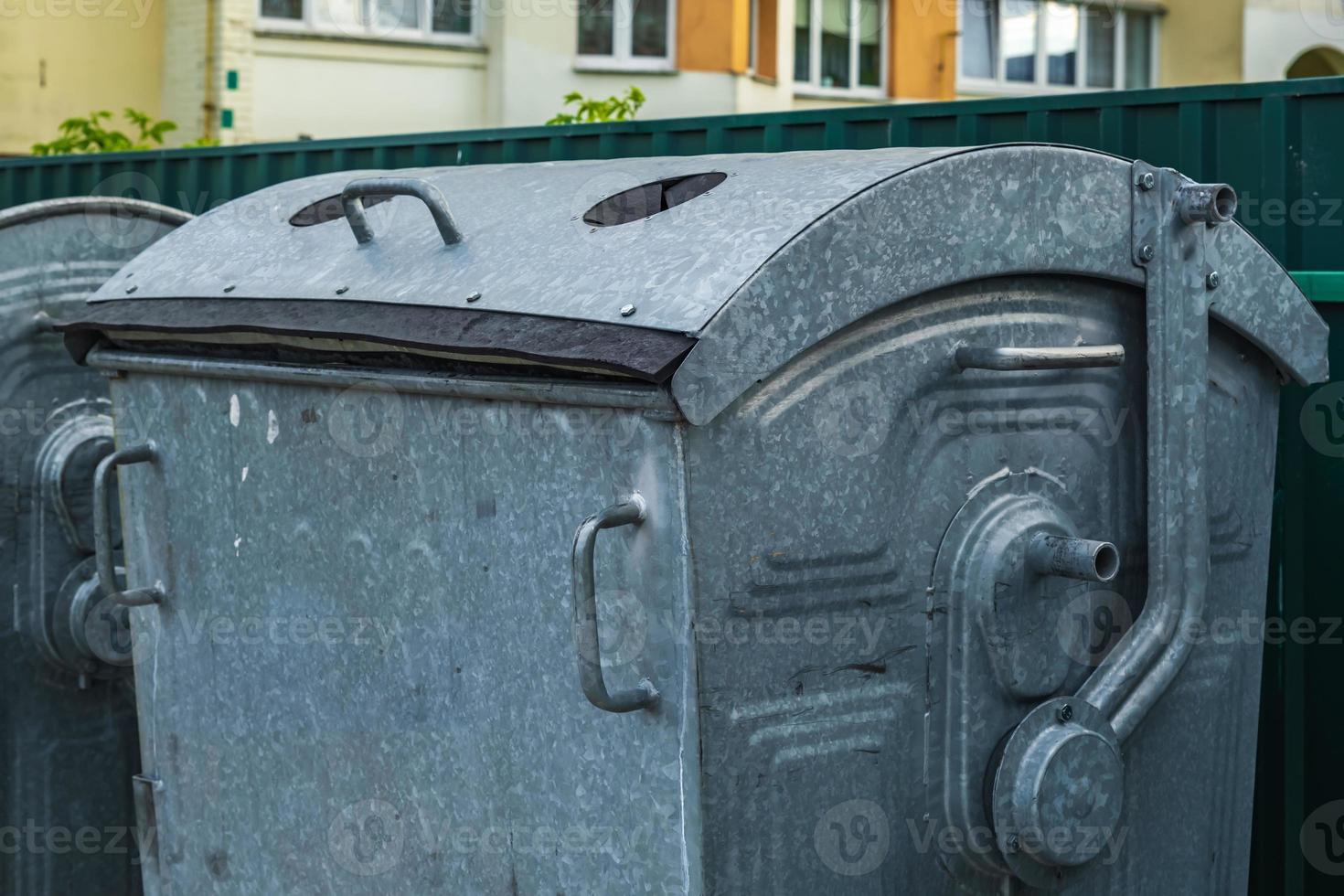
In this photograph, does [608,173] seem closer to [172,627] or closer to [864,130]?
[172,627]

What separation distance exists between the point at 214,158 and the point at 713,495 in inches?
170

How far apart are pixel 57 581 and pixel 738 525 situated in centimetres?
179

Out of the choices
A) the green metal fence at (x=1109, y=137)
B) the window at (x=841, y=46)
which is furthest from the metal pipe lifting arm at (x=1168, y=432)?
the window at (x=841, y=46)

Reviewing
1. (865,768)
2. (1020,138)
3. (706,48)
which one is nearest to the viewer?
(865,768)

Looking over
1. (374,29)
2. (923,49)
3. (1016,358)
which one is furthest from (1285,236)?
(923,49)

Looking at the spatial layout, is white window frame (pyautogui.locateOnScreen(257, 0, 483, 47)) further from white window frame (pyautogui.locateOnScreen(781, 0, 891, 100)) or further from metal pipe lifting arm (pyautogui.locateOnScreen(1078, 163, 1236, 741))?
metal pipe lifting arm (pyautogui.locateOnScreen(1078, 163, 1236, 741))

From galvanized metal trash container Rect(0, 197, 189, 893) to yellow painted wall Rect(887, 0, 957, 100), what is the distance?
16524mm

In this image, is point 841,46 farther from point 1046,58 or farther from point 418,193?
point 418,193

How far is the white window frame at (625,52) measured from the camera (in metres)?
17.0

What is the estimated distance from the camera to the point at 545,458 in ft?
7.14

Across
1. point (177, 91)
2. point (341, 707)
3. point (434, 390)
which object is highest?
point (177, 91)

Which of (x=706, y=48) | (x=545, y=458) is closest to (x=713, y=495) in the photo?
(x=545, y=458)

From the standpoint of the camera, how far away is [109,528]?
2.82 metres

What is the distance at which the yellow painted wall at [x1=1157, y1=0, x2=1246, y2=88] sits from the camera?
2081 cm
